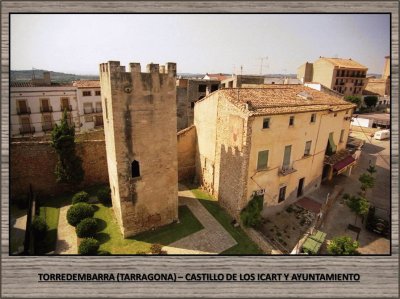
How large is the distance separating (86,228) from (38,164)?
269 inches

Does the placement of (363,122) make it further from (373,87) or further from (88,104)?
(88,104)

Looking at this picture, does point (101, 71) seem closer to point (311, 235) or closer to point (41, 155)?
point (41, 155)

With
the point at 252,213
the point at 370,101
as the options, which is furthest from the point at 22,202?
the point at 370,101

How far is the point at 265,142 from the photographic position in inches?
531

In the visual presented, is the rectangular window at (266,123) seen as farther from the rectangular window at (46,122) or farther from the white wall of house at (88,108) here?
the white wall of house at (88,108)

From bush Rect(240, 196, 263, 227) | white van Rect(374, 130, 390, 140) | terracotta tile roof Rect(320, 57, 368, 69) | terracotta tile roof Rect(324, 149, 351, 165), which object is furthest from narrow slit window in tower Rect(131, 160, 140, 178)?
terracotta tile roof Rect(320, 57, 368, 69)

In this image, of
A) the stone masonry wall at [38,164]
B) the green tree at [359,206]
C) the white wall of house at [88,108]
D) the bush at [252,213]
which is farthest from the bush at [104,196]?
the white wall of house at [88,108]

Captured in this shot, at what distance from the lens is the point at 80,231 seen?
1264 cm

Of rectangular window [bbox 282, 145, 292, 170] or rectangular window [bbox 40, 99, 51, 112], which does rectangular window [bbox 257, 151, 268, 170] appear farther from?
rectangular window [bbox 40, 99, 51, 112]

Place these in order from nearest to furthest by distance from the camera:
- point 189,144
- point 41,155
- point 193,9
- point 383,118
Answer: point 193,9 < point 41,155 < point 189,144 < point 383,118

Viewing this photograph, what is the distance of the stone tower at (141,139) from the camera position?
11.2m

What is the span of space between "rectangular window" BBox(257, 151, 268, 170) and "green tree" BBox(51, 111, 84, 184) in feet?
39.2

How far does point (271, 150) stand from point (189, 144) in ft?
25.3

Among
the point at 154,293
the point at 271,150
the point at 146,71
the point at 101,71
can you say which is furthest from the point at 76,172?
the point at 271,150
